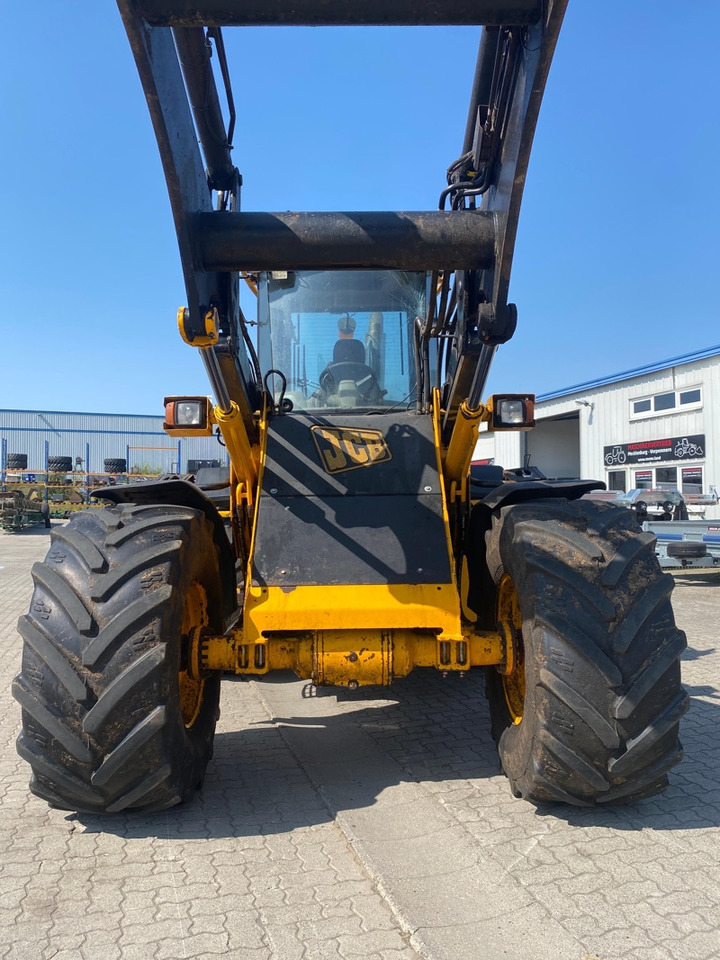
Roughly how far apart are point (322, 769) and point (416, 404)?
2.24m

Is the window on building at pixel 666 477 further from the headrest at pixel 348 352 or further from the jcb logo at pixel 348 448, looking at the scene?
the jcb logo at pixel 348 448

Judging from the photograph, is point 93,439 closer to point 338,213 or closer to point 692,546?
point 692,546

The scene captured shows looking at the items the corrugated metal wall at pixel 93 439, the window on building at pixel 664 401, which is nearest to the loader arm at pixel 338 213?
the window on building at pixel 664 401

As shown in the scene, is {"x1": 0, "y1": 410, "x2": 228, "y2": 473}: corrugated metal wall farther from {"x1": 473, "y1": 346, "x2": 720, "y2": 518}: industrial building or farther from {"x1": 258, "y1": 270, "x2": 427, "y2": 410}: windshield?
{"x1": 258, "y1": 270, "x2": 427, "y2": 410}: windshield

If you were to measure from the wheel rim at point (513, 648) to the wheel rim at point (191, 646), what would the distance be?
5.34 feet

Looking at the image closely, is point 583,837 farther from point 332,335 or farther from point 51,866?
point 332,335

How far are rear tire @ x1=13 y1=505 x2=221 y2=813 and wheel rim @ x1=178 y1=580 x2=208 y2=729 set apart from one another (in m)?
0.48

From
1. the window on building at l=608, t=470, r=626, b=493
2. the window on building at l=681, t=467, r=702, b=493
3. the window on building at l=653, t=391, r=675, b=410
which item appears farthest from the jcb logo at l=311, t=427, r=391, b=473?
the window on building at l=608, t=470, r=626, b=493

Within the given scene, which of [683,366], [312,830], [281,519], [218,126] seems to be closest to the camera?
[312,830]

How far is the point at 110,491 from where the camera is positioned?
412 cm

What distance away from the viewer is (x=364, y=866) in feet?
9.73

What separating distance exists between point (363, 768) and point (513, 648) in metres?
1.09

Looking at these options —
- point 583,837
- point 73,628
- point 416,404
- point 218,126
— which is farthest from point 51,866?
point 218,126

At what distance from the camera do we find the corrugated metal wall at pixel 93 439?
49406 millimetres
